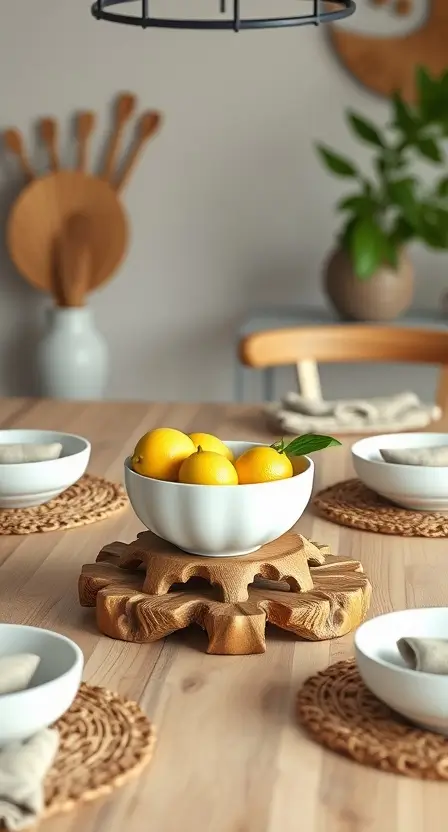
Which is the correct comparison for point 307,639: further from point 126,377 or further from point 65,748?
point 126,377

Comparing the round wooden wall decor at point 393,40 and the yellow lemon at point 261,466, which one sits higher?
the round wooden wall decor at point 393,40

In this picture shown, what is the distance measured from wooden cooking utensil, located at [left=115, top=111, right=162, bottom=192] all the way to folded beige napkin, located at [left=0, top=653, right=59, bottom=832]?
3.37 metres

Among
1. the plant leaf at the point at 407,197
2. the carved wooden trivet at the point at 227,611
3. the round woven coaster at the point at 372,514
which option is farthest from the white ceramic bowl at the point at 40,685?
the plant leaf at the point at 407,197

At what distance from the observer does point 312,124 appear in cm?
405

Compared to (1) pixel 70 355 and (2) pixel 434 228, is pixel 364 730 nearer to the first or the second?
(2) pixel 434 228

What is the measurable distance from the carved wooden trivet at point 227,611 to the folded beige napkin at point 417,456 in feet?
1.34

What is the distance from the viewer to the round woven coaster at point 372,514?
152cm

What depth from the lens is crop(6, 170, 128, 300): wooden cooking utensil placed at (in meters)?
4.11

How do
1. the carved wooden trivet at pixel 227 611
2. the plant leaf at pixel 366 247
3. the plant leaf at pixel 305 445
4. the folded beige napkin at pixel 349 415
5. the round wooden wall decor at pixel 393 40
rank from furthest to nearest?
the round wooden wall decor at pixel 393 40
the plant leaf at pixel 366 247
the folded beige napkin at pixel 349 415
the plant leaf at pixel 305 445
the carved wooden trivet at pixel 227 611

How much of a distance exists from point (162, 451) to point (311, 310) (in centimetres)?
290

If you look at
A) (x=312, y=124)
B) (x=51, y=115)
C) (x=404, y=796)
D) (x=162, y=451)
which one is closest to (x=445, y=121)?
(x=312, y=124)

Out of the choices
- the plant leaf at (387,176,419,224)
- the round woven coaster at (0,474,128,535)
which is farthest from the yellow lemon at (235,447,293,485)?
the plant leaf at (387,176,419,224)

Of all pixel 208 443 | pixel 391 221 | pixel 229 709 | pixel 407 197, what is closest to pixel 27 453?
pixel 208 443

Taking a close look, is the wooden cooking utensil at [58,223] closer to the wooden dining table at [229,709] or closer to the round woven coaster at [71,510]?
the round woven coaster at [71,510]
